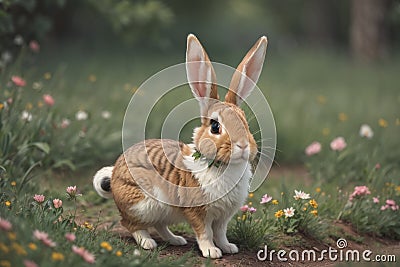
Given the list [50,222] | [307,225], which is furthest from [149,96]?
[50,222]

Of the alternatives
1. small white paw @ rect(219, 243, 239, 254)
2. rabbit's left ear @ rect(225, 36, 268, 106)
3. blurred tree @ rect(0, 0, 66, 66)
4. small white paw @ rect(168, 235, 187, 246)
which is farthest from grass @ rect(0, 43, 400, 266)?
rabbit's left ear @ rect(225, 36, 268, 106)

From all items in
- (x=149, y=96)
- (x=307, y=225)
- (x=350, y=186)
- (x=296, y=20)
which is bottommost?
(x=307, y=225)

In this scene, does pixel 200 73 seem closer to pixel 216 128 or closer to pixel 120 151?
pixel 216 128

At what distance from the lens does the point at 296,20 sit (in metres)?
20.1

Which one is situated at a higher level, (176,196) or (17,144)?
(17,144)

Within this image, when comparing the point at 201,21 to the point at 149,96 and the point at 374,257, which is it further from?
the point at 374,257

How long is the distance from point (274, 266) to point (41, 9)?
5.97m

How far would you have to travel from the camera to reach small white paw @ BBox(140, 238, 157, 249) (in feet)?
14.2

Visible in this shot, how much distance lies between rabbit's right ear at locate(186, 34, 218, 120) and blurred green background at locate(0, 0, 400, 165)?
627 millimetres

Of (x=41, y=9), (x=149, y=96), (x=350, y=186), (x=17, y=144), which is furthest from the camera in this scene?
Answer: (x=41, y=9)

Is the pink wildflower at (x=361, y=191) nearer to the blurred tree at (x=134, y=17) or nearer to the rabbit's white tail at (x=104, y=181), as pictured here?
the rabbit's white tail at (x=104, y=181)

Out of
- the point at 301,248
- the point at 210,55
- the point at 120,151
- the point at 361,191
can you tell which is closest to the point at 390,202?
the point at 361,191

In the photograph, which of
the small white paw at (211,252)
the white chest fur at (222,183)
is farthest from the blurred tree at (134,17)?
the small white paw at (211,252)

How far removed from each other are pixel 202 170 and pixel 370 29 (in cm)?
942
